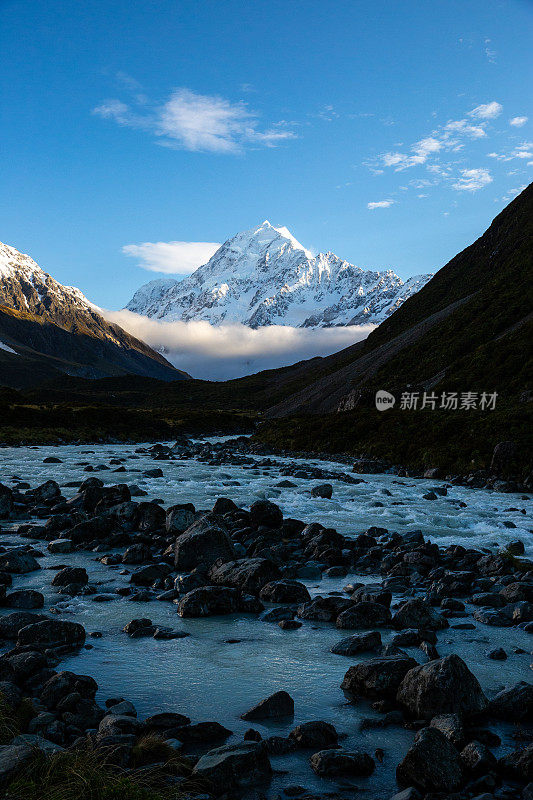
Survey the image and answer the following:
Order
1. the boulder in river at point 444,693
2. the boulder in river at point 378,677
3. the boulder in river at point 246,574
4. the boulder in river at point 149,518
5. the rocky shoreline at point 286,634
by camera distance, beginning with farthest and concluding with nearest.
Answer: the boulder in river at point 149,518, the boulder in river at point 246,574, the boulder in river at point 378,677, the boulder in river at point 444,693, the rocky shoreline at point 286,634

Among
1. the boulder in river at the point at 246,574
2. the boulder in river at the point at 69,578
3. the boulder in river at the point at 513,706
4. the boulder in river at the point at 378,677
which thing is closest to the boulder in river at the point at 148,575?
the boulder in river at the point at 69,578

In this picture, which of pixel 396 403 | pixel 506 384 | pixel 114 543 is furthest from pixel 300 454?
pixel 114 543

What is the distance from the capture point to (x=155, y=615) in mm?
13578

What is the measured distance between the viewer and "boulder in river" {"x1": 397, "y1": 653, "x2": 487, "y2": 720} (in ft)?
28.5

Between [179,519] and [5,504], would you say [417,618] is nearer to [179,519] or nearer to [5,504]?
[179,519]

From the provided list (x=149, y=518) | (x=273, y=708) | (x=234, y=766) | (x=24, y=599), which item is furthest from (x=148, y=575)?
(x=234, y=766)

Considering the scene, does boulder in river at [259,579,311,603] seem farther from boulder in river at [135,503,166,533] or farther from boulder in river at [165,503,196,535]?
boulder in river at [135,503,166,533]

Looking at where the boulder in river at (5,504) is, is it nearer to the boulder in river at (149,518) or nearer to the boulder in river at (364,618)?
the boulder in river at (149,518)

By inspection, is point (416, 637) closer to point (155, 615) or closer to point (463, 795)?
point (463, 795)

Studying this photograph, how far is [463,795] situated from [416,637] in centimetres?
500
